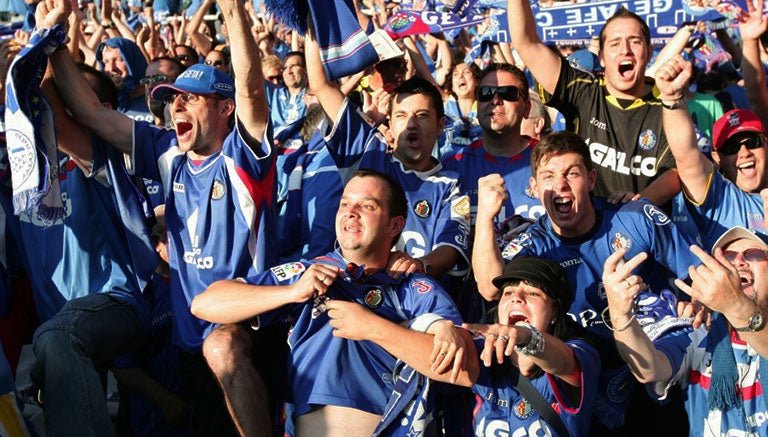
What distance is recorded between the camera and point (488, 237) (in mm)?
4461

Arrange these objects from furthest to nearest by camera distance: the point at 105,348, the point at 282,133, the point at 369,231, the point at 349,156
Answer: the point at 282,133, the point at 349,156, the point at 105,348, the point at 369,231

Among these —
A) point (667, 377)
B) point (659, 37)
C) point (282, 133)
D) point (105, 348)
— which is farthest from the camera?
point (659, 37)

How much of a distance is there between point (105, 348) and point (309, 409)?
1.35 metres

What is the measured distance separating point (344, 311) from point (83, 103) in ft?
6.81

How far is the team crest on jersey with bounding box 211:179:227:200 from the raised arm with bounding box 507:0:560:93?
2172 millimetres

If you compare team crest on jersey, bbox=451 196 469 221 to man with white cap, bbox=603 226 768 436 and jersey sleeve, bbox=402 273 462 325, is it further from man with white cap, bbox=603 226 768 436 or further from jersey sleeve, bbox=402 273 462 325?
man with white cap, bbox=603 226 768 436

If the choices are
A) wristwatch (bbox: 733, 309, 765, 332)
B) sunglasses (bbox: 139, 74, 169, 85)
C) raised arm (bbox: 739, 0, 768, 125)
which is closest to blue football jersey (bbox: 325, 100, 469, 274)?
wristwatch (bbox: 733, 309, 765, 332)

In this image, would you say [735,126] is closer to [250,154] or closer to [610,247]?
[610,247]

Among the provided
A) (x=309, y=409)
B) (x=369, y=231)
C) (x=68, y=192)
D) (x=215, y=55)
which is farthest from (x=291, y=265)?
(x=215, y=55)

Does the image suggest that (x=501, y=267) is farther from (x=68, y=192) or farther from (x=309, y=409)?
(x=68, y=192)

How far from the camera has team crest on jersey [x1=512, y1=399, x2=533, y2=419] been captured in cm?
398

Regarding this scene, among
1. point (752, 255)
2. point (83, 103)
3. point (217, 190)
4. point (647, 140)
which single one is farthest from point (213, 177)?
point (752, 255)

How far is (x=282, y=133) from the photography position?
22.5 ft

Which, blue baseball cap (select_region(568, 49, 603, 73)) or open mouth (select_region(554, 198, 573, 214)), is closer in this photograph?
open mouth (select_region(554, 198, 573, 214))
